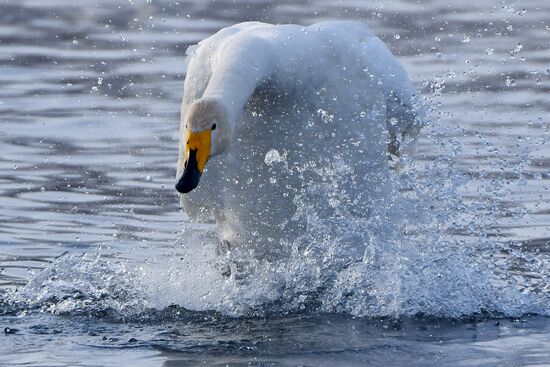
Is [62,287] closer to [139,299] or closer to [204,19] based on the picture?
[139,299]

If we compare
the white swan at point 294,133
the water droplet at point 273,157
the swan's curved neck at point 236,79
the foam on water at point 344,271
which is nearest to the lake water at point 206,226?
the foam on water at point 344,271

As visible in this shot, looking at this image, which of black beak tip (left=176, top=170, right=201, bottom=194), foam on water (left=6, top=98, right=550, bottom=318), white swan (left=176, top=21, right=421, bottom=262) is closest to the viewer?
black beak tip (left=176, top=170, right=201, bottom=194)

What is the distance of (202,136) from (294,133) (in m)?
1.03

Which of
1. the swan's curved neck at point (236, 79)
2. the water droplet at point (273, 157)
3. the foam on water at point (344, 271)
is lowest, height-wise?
the foam on water at point (344, 271)

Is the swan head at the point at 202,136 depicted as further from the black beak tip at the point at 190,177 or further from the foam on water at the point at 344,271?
the foam on water at the point at 344,271

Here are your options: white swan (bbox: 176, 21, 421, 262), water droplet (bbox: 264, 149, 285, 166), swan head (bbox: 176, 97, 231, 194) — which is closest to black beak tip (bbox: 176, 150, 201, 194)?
swan head (bbox: 176, 97, 231, 194)

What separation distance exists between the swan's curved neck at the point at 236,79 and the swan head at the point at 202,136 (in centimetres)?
13

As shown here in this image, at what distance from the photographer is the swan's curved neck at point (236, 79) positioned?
26.3 ft

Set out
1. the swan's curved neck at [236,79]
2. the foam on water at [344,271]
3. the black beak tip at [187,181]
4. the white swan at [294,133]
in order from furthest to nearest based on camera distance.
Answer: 1. the white swan at [294,133]
2. the foam on water at [344,271]
3. the swan's curved neck at [236,79]
4. the black beak tip at [187,181]

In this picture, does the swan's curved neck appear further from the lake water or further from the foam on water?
the lake water

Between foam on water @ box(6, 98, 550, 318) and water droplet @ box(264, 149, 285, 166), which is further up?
water droplet @ box(264, 149, 285, 166)

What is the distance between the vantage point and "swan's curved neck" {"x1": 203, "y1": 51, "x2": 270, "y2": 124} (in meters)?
8.01

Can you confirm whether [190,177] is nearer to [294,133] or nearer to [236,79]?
[236,79]

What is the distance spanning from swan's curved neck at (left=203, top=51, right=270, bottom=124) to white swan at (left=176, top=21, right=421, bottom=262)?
2 centimetres
